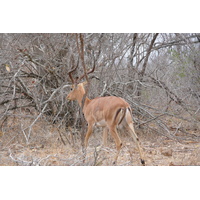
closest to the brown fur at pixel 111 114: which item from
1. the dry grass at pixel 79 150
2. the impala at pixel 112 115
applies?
the impala at pixel 112 115

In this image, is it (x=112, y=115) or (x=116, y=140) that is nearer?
(x=116, y=140)

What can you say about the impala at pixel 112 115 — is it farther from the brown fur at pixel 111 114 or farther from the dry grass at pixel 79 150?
the dry grass at pixel 79 150

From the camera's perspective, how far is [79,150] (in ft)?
19.7

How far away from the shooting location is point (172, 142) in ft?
23.5

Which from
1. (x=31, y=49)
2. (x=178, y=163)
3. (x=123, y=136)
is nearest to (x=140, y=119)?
(x=123, y=136)

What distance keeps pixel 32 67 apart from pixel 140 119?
115 inches

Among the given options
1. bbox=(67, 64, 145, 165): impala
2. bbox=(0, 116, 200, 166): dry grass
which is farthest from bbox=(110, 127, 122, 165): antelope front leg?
bbox=(0, 116, 200, 166): dry grass

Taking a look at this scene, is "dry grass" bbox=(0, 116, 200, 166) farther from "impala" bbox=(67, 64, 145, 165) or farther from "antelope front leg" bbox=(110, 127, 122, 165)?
"impala" bbox=(67, 64, 145, 165)

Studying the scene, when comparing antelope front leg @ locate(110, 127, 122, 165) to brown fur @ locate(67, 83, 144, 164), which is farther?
brown fur @ locate(67, 83, 144, 164)

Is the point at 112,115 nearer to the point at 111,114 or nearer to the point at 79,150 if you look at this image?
the point at 111,114

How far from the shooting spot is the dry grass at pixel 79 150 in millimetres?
5171

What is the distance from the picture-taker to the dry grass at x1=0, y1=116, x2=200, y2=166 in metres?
5.17

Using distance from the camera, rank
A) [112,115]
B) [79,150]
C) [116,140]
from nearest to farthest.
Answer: [116,140] < [112,115] < [79,150]

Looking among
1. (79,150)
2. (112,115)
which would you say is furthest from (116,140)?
(79,150)
